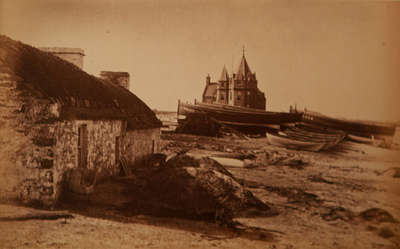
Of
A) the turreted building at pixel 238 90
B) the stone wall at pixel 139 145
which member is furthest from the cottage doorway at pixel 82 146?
the turreted building at pixel 238 90

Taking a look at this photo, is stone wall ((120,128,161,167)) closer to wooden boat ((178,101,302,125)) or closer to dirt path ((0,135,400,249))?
wooden boat ((178,101,302,125))

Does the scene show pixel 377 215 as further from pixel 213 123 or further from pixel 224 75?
pixel 224 75

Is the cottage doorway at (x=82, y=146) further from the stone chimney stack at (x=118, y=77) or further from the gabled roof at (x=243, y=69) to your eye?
the gabled roof at (x=243, y=69)

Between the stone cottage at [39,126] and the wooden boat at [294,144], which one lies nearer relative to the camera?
the stone cottage at [39,126]

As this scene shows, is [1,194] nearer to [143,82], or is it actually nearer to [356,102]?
[143,82]

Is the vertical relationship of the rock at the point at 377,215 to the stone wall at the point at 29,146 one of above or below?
below

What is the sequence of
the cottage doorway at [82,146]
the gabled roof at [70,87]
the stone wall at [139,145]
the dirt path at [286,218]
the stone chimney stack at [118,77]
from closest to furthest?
the dirt path at [286,218], the gabled roof at [70,87], the cottage doorway at [82,146], the stone chimney stack at [118,77], the stone wall at [139,145]
